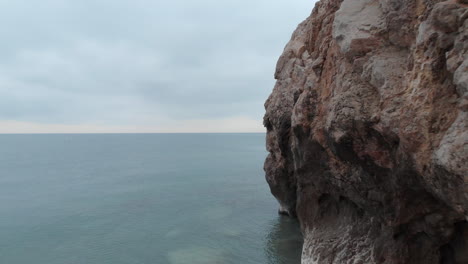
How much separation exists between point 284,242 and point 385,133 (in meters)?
18.7

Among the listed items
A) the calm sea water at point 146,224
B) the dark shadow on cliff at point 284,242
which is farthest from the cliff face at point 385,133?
the calm sea water at point 146,224

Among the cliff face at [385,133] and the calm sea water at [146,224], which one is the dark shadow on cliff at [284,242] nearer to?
the calm sea water at [146,224]

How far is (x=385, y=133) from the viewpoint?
42.2 feet

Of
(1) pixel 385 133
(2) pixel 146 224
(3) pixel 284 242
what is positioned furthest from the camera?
(2) pixel 146 224

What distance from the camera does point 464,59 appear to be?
31.1 feet

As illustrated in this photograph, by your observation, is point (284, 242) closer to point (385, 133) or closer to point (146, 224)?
point (146, 224)

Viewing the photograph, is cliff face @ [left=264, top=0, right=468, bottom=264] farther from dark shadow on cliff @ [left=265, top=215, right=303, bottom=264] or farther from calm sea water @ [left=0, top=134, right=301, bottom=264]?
calm sea water @ [left=0, top=134, right=301, bottom=264]

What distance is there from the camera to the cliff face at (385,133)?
1033cm

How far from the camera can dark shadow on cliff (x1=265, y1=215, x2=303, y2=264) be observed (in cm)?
2511

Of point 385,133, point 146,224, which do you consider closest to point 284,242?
point 146,224

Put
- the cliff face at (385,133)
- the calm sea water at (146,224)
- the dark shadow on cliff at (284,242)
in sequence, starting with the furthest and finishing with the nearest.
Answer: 1. the calm sea water at (146,224)
2. the dark shadow on cliff at (284,242)
3. the cliff face at (385,133)

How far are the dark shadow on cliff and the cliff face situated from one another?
13.0ft

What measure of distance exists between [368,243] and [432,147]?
888cm

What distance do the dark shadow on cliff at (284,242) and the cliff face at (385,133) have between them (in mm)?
3957
